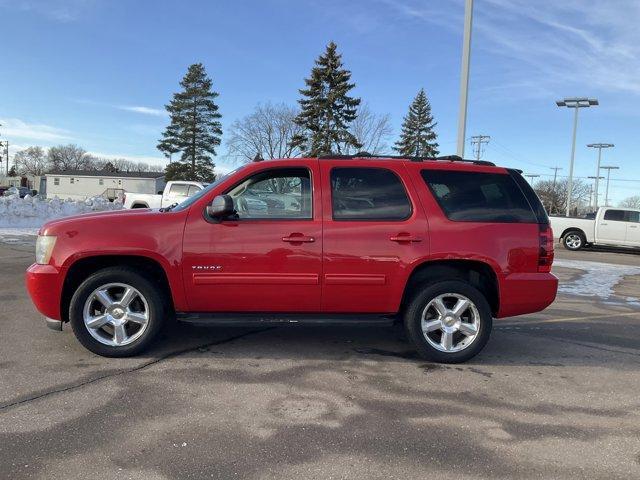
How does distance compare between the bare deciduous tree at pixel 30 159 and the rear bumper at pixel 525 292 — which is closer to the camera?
the rear bumper at pixel 525 292

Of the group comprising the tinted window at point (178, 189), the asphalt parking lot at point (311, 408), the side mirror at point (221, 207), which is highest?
the tinted window at point (178, 189)

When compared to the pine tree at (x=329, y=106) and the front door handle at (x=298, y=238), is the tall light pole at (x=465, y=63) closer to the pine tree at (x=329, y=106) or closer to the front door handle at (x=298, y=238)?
the front door handle at (x=298, y=238)

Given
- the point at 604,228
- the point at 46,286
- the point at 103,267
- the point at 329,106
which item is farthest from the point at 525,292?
the point at 329,106

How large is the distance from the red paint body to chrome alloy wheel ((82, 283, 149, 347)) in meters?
0.29

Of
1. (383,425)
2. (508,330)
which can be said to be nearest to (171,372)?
(383,425)

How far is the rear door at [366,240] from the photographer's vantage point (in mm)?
4719

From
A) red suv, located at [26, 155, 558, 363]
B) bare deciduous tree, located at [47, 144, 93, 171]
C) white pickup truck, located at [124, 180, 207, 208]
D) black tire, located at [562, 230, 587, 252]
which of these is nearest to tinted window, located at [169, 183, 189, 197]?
white pickup truck, located at [124, 180, 207, 208]

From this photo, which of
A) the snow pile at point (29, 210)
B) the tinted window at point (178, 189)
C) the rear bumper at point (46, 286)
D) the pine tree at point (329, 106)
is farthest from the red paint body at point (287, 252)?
the pine tree at point (329, 106)

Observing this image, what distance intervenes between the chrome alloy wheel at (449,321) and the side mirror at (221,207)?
2.01 metres

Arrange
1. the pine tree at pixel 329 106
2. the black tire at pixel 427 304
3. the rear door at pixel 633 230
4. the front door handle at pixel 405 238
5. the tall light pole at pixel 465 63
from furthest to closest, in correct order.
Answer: the pine tree at pixel 329 106, the rear door at pixel 633 230, the tall light pole at pixel 465 63, the black tire at pixel 427 304, the front door handle at pixel 405 238

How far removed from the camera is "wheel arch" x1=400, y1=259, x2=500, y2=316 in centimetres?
493

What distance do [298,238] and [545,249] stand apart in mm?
2337

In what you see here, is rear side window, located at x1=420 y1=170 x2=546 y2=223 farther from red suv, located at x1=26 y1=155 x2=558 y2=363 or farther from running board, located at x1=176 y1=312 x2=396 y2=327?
running board, located at x1=176 y1=312 x2=396 y2=327

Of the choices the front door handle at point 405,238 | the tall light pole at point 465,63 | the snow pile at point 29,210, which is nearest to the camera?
the front door handle at point 405,238
